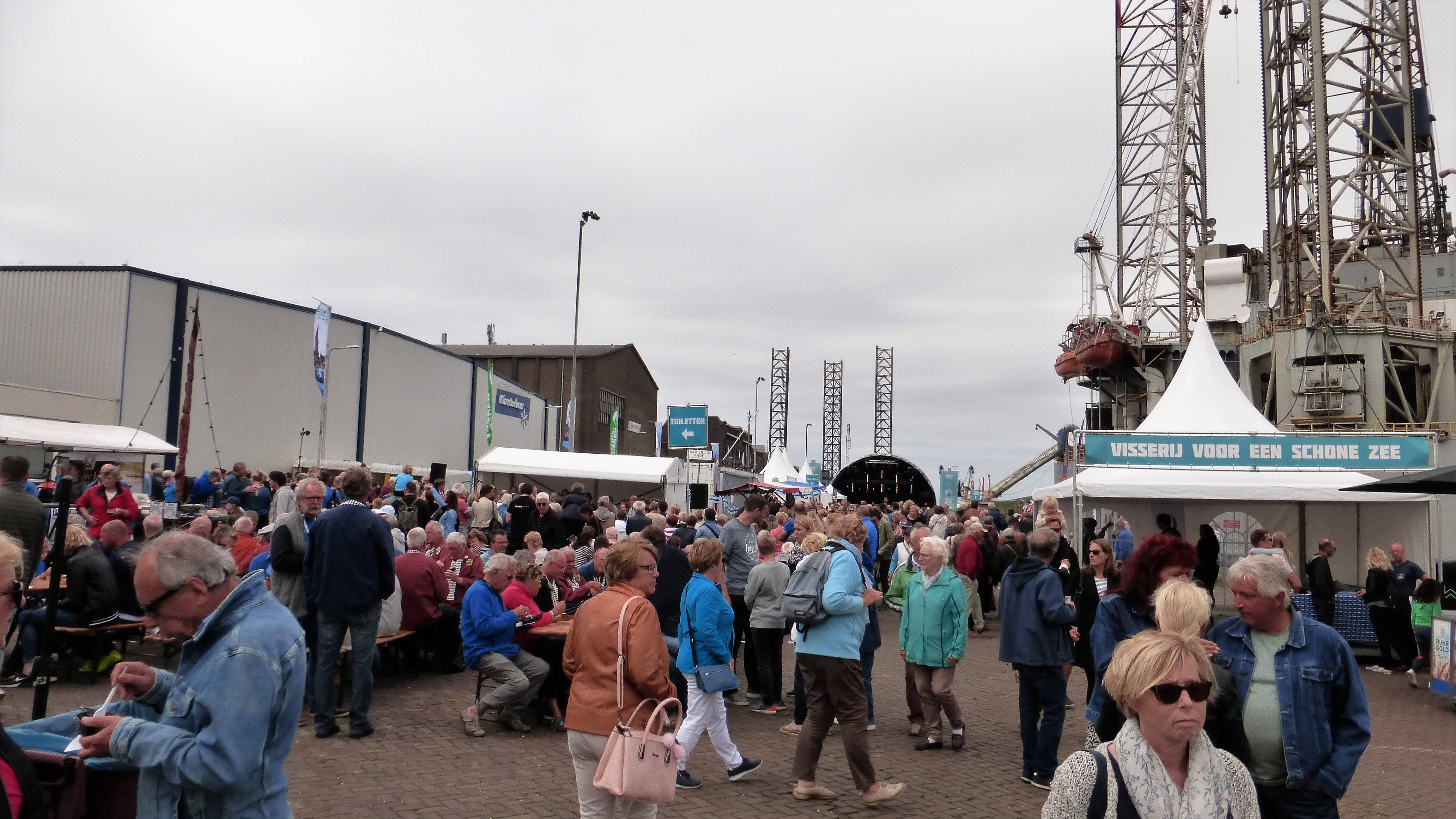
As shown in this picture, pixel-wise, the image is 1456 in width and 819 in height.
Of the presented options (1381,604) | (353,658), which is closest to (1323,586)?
(1381,604)

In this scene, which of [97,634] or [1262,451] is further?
[1262,451]

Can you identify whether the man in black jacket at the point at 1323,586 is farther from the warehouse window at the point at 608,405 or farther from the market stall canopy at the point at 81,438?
the warehouse window at the point at 608,405

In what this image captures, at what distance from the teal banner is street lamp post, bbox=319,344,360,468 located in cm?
1852

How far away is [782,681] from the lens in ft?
34.1

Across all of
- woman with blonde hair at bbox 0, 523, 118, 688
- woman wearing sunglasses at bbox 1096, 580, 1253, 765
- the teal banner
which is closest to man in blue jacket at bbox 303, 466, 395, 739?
woman with blonde hair at bbox 0, 523, 118, 688

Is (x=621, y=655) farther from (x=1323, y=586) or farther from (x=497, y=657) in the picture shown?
(x=1323, y=586)

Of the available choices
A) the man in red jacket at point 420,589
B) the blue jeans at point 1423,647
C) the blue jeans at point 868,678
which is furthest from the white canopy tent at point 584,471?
the blue jeans at point 1423,647

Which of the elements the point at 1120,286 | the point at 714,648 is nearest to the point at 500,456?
the point at 714,648

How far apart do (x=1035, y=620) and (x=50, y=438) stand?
65.1ft

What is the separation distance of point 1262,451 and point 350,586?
13.8 meters

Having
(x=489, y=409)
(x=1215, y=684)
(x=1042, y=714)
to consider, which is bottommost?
(x=1042, y=714)

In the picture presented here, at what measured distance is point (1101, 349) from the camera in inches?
1580

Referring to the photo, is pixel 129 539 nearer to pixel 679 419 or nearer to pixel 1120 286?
pixel 679 419

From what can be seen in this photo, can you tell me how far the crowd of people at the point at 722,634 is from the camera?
260 cm
